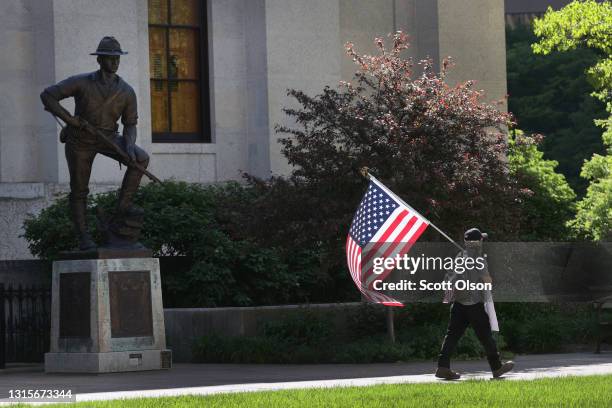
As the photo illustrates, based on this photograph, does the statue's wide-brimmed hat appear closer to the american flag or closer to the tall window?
the american flag

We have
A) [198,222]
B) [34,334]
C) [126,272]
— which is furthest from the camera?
[198,222]

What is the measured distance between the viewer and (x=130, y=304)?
19.2 m

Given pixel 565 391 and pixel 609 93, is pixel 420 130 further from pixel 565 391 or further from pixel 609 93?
pixel 609 93

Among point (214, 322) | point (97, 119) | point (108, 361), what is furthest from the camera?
point (214, 322)

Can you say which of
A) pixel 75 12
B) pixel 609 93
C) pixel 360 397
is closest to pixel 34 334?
pixel 75 12

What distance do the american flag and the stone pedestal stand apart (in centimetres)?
293

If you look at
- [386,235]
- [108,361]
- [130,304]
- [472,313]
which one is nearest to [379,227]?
[386,235]

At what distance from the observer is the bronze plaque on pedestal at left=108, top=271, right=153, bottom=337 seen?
19.1 m

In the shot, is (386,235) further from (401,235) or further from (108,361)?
(108,361)

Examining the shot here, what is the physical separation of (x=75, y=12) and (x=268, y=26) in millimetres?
4419

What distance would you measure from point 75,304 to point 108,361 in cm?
100

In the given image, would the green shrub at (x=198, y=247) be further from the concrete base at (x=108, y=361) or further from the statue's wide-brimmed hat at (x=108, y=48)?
the statue's wide-brimmed hat at (x=108, y=48)

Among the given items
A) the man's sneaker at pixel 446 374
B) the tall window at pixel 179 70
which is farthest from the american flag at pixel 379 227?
the tall window at pixel 179 70

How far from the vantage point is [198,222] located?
2525 cm
